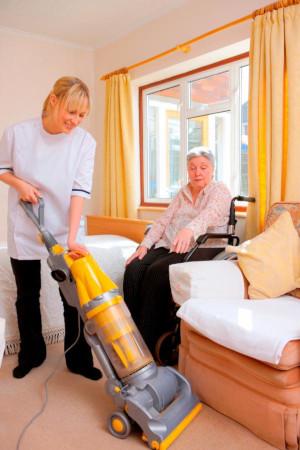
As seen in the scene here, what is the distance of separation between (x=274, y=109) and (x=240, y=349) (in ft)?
5.28

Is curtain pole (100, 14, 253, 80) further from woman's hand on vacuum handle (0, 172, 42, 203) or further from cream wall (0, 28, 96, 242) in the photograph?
woman's hand on vacuum handle (0, 172, 42, 203)

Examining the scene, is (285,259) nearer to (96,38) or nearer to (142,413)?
(142,413)

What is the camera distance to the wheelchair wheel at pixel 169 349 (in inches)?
82.4

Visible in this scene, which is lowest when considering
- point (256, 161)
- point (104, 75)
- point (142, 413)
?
point (142, 413)

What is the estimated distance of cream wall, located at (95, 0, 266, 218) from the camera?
9.58ft

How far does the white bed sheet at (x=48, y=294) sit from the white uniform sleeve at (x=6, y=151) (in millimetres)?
575

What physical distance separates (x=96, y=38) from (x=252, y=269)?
3.22 m

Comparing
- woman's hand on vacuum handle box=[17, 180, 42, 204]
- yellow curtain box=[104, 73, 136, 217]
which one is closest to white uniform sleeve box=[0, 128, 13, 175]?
woman's hand on vacuum handle box=[17, 180, 42, 204]

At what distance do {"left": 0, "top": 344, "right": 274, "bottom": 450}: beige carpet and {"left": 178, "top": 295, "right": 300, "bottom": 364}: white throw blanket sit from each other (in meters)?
0.35

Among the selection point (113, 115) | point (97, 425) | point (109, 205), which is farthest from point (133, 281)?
point (113, 115)

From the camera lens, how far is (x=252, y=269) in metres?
1.84

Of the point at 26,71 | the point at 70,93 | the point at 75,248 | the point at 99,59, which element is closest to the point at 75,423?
the point at 75,248

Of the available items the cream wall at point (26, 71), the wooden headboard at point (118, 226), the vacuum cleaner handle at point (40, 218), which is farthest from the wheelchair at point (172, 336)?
the cream wall at point (26, 71)

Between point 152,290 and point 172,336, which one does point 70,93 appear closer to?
point 152,290
